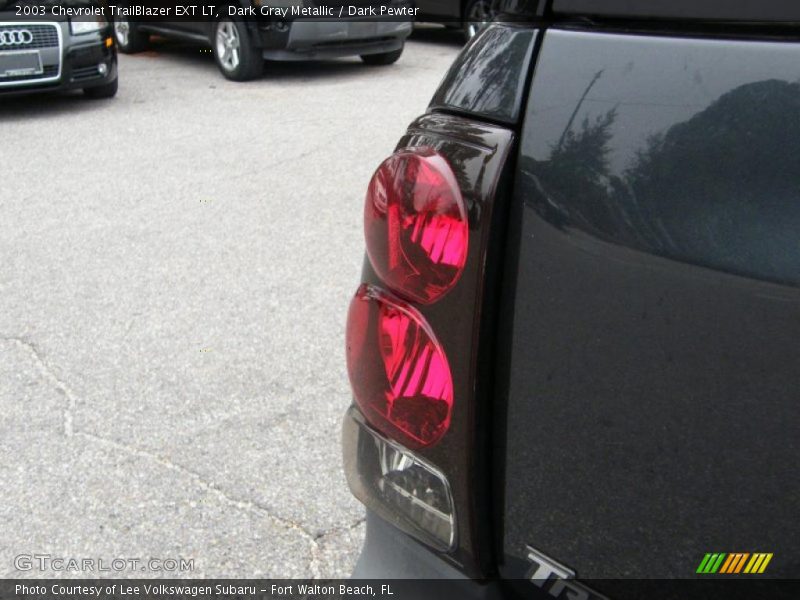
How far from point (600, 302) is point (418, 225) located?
277 millimetres

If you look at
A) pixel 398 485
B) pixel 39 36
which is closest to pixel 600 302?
pixel 398 485

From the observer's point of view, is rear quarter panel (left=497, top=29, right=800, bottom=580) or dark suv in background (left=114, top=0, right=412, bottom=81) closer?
rear quarter panel (left=497, top=29, right=800, bottom=580)

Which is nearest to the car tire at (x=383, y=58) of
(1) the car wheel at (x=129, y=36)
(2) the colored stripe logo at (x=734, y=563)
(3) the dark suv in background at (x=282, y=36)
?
(3) the dark suv in background at (x=282, y=36)

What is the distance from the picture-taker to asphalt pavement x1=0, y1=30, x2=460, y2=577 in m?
2.60

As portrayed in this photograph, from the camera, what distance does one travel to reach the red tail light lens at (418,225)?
1.21 metres

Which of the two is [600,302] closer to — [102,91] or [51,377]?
[51,377]

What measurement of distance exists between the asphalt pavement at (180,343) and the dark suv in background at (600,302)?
131 cm

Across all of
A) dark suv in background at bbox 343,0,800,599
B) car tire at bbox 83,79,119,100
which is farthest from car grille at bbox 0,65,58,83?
dark suv in background at bbox 343,0,800,599

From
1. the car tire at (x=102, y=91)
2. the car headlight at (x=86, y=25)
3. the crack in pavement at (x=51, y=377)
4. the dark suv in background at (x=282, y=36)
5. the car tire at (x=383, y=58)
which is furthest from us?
the car tire at (x=383, y=58)

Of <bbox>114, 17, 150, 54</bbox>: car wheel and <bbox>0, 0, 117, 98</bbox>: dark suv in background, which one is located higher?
<bbox>0, 0, 117, 98</bbox>: dark suv in background

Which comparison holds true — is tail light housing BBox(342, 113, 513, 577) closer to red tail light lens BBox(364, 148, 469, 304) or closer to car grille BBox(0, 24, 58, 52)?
red tail light lens BBox(364, 148, 469, 304)

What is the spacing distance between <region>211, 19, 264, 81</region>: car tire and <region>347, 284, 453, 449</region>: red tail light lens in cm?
880

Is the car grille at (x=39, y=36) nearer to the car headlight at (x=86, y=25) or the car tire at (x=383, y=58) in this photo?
the car headlight at (x=86, y=25)

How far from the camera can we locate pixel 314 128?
7594 mm
